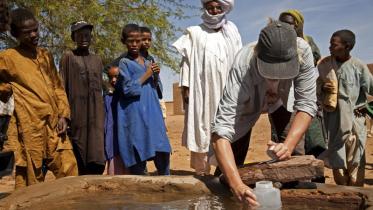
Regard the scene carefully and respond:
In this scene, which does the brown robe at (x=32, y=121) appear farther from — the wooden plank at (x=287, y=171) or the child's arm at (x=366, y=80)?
the child's arm at (x=366, y=80)

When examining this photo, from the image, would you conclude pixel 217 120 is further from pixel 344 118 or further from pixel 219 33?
pixel 344 118

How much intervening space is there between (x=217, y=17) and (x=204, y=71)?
56cm

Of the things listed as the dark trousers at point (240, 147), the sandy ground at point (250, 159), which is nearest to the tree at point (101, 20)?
the sandy ground at point (250, 159)

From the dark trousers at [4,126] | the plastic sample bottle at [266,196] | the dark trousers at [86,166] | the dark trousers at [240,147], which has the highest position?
the dark trousers at [4,126]

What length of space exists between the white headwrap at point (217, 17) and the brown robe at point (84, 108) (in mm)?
1230

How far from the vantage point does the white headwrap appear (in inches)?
198

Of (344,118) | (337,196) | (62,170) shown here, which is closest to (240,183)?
(337,196)

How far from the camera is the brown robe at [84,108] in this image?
489 centimetres

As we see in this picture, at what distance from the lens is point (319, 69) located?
5488 millimetres

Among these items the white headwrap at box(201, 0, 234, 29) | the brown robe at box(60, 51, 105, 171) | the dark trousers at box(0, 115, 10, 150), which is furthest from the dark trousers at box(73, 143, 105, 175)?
the white headwrap at box(201, 0, 234, 29)

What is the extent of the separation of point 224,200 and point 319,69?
2.65 metres

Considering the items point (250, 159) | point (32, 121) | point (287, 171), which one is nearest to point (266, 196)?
point (287, 171)

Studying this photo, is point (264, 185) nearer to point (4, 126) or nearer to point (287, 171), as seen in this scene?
point (287, 171)

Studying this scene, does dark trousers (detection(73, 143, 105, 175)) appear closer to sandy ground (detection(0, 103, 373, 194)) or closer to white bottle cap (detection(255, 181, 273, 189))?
sandy ground (detection(0, 103, 373, 194))
